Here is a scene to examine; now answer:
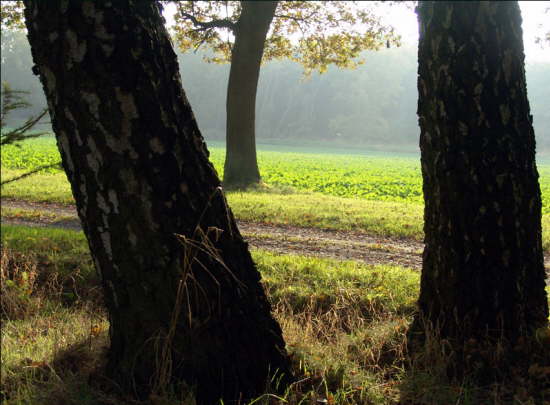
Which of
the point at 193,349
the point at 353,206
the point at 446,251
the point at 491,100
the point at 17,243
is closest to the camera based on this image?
the point at 193,349

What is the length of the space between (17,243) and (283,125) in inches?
3818

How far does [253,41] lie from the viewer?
16.6 metres

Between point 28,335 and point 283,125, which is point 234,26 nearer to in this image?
point 28,335

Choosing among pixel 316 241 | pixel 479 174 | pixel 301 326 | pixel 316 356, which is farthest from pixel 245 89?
pixel 316 356

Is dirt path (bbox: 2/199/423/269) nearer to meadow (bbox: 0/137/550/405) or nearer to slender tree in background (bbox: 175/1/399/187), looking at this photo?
meadow (bbox: 0/137/550/405)

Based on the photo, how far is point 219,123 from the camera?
10562 centimetres

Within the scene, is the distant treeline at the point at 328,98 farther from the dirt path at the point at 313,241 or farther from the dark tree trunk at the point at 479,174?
the dark tree trunk at the point at 479,174

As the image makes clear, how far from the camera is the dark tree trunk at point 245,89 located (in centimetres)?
1650

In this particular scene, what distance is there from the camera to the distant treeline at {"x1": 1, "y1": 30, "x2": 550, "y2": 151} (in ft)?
303

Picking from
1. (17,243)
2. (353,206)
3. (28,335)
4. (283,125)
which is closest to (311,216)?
(353,206)

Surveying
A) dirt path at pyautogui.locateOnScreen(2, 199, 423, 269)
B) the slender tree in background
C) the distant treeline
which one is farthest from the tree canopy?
the distant treeline

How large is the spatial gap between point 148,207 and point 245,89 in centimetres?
1477

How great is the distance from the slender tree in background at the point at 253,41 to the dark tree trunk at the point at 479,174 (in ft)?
43.1

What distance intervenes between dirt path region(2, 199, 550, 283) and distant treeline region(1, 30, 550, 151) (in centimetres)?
7853
